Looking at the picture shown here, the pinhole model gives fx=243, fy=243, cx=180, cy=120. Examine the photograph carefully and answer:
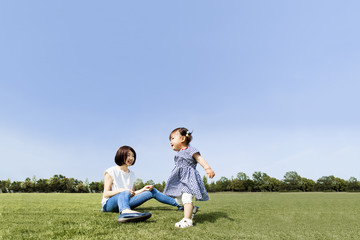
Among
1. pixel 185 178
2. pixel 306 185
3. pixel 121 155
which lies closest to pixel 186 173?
pixel 185 178

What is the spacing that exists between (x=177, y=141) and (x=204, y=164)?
2.30 feet

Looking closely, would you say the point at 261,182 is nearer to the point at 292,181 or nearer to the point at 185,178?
the point at 292,181

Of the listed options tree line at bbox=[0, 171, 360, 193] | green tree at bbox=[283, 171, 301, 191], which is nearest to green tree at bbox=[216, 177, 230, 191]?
tree line at bbox=[0, 171, 360, 193]

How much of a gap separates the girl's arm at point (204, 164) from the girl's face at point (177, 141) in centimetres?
37

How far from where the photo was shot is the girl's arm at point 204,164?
3.83 m

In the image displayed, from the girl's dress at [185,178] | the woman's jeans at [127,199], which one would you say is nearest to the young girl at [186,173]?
the girl's dress at [185,178]

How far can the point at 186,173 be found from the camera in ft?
13.5

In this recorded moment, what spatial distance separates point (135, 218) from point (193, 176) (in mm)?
1152

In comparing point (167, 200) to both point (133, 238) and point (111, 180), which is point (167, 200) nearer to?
point (111, 180)

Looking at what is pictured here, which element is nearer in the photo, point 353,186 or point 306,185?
point 353,186

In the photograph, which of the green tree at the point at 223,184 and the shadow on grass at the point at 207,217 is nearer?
the shadow on grass at the point at 207,217

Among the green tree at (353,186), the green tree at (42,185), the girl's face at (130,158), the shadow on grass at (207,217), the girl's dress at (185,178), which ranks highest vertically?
the girl's face at (130,158)

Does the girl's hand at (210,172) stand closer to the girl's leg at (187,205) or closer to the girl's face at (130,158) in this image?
the girl's leg at (187,205)

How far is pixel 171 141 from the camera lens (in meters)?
4.52
